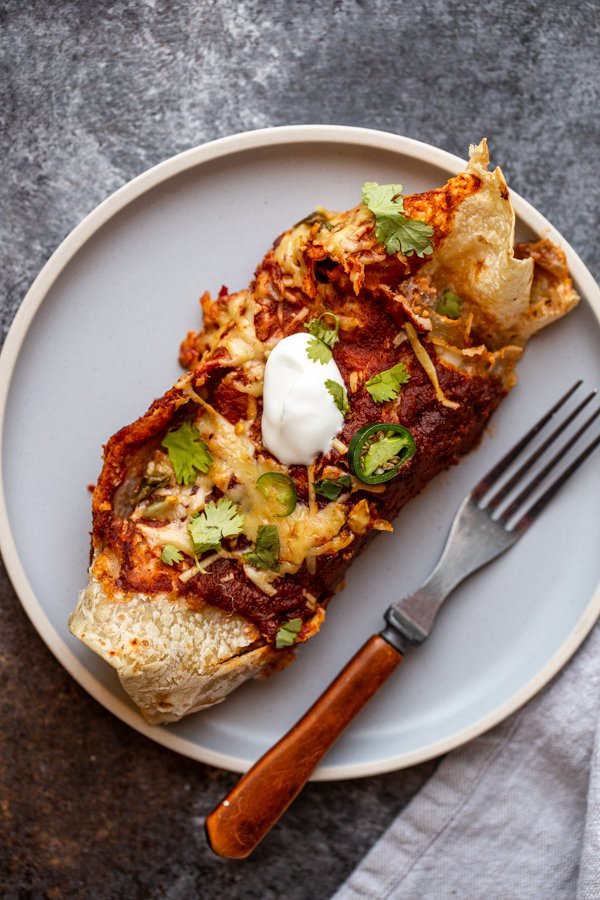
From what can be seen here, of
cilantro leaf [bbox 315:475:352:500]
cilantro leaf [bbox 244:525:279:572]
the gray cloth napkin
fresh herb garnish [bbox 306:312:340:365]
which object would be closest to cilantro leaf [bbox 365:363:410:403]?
fresh herb garnish [bbox 306:312:340:365]

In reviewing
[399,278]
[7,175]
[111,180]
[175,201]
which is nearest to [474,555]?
[399,278]

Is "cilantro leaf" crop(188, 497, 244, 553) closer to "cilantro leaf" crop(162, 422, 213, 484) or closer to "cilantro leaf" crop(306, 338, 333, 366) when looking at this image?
"cilantro leaf" crop(162, 422, 213, 484)

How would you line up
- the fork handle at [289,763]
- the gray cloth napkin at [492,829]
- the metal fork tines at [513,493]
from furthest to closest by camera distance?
the gray cloth napkin at [492,829] < the metal fork tines at [513,493] < the fork handle at [289,763]

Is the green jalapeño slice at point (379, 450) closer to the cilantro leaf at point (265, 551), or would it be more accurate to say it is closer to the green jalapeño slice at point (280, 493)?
the green jalapeño slice at point (280, 493)

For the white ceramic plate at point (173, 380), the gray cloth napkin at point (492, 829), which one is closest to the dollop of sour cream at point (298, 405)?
the white ceramic plate at point (173, 380)

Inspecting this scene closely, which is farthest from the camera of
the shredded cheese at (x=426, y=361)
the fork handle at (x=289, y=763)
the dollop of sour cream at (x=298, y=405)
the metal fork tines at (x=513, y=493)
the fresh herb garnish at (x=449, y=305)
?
the metal fork tines at (x=513, y=493)

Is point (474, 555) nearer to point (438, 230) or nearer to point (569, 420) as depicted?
point (569, 420)
